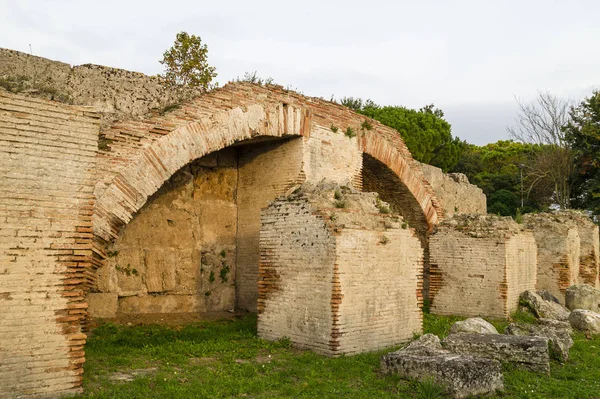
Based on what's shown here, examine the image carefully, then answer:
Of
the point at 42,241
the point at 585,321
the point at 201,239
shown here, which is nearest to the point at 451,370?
the point at 42,241

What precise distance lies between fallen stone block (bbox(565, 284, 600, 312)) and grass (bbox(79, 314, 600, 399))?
3872mm

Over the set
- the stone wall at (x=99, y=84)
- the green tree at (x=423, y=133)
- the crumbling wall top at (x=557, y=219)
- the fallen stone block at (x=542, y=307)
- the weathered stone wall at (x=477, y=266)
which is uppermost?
the green tree at (x=423, y=133)

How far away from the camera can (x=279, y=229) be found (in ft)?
23.0

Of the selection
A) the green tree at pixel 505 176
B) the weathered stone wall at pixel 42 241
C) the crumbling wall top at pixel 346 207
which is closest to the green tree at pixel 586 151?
the green tree at pixel 505 176

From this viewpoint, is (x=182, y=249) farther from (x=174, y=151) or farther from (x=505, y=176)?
(x=505, y=176)

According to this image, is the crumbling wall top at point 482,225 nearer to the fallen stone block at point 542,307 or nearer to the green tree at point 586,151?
the fallen stone block at point 542,307

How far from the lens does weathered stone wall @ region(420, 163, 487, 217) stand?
1262 centimetres

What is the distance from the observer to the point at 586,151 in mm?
22062

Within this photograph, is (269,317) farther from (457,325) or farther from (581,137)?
(581,137)

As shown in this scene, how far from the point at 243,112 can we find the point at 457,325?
13.9ft

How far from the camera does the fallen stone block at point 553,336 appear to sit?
21.1 ft

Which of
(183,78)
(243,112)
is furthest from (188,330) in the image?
(183,78)

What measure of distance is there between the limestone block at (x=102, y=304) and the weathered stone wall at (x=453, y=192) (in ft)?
22.8

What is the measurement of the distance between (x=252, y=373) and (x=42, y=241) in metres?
2.32
